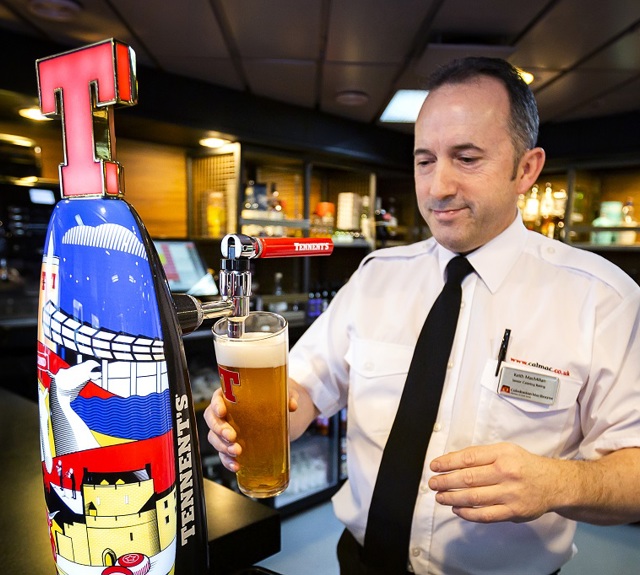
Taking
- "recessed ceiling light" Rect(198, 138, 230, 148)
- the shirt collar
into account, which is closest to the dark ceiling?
"recessed ceiling light" Rect(198, 138, 230, 148)

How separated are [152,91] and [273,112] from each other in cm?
82

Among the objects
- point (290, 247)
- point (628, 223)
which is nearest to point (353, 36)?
point (290, 247)

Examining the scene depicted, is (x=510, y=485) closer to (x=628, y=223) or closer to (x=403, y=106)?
(x=403, y=106)

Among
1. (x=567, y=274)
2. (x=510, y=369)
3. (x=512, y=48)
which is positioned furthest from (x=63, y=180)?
(x=512, y=48)

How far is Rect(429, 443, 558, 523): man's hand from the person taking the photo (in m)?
0.72

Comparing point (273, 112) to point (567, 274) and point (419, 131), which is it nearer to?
point (419, 131)

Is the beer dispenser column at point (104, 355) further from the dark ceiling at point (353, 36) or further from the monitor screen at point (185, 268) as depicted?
the monitor screen at point (185, 268)

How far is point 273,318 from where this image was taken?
72 centimetres

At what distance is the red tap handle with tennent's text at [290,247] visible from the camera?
1.94ft

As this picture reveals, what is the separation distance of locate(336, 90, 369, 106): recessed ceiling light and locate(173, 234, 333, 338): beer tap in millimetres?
2504

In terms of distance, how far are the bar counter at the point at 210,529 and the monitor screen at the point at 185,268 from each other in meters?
1.80

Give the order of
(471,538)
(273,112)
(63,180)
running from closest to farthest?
(63,180) < (471,538) < (273,112)

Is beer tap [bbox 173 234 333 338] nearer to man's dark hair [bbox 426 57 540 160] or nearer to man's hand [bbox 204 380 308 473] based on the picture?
man's hand [bbox 204 380 308 473]

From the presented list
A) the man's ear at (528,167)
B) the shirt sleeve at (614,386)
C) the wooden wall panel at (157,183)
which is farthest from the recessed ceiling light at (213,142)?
the shirt sleeve at (614,386)
